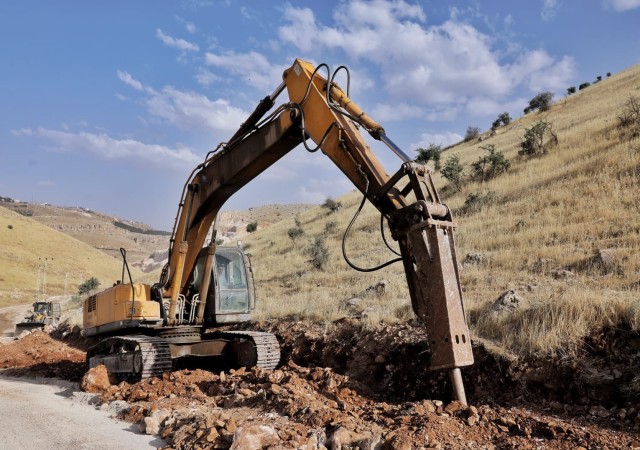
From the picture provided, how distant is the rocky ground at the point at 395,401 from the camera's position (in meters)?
5.02

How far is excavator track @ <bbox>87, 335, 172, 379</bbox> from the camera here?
30.7ft

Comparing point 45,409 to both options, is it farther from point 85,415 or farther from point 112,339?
point 112,339

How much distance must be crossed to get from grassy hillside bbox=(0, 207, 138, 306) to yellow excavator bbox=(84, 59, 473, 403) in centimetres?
4690

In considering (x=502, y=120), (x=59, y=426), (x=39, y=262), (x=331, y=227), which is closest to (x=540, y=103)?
(x=502, y=120)

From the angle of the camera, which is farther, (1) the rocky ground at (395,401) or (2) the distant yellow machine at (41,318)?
(2) the distant yellow machine at (41,318)

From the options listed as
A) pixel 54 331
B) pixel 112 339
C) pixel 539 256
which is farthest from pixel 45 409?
pixel 54 331

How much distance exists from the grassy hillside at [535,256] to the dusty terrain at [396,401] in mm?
435

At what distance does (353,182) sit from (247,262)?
4.99 metres

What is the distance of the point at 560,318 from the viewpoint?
23.1 feet

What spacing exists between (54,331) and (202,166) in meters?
18.8

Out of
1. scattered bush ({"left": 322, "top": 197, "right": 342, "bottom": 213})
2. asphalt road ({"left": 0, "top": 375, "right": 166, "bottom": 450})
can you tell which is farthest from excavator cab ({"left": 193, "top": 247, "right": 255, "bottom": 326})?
scattered bush ({"left": 322, "top": 197, "right": 342, "bottom": 213})

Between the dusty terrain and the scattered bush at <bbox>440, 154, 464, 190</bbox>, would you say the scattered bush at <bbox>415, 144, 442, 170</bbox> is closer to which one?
the scattered bush at <bbox>440, 154, 464, 190</bbox>

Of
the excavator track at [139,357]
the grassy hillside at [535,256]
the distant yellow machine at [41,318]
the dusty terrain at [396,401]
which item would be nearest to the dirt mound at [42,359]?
the excavator track at [139,357]

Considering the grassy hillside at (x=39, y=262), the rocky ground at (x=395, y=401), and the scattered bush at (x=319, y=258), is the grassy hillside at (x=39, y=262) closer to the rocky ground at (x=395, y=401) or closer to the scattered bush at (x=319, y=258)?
the scattered bush at (x=319, y=258)
